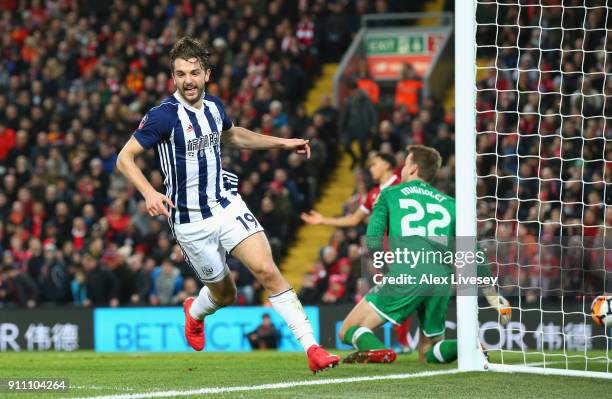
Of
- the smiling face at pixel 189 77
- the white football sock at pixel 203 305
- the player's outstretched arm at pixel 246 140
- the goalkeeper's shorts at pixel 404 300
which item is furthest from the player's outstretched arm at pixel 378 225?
the smiling face at pixel 189 77

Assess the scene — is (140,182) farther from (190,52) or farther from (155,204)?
(190,52)

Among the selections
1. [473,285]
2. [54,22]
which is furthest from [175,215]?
[54,22]

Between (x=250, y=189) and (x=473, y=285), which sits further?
(x=250, y=189)

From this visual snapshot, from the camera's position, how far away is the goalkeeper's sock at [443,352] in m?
8.94

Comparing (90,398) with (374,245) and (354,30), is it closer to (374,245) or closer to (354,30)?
(374,245)

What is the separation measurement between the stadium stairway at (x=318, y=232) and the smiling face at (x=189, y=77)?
10.8m

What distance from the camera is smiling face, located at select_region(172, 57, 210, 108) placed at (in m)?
7.39

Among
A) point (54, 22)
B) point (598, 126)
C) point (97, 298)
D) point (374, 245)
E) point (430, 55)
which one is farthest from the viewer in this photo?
point (54, 22)

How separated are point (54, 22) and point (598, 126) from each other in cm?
1259

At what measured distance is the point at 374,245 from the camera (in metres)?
9.25

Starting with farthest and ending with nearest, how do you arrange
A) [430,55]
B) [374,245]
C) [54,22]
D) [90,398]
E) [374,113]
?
1. [54,22]
2. [430,55]
3. [374,113]
4. [374,245]
5. [90,398]

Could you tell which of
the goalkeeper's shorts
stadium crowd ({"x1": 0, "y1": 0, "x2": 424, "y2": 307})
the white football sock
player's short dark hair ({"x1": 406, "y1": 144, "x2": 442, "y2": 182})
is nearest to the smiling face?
the white football sock

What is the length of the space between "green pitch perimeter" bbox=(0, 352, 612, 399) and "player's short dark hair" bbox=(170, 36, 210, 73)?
83.3 inches

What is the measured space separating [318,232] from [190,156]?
39.1 ft
